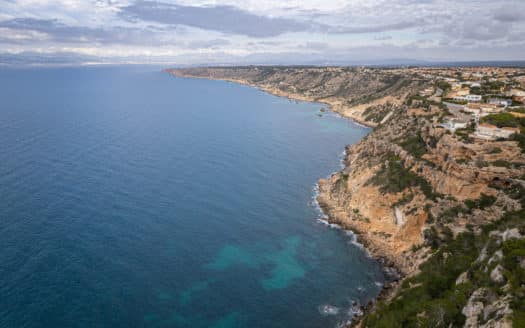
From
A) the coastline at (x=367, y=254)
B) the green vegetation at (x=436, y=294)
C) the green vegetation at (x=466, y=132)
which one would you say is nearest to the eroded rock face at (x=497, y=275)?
the green vegetation at (x=436, y=294)

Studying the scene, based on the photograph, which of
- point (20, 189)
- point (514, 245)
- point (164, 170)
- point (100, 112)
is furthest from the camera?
point (100, 112)

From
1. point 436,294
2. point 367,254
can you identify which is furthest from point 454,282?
point 367,254

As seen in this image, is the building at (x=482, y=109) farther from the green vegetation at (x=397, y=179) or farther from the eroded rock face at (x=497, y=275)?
the eroded rock face at (x=497, y=275)

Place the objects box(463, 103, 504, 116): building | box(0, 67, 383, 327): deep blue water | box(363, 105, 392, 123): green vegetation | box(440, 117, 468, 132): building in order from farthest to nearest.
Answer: box(363, 105, 392, 123): green vegetation < box(463, 103, 504, 116): building < box(440, 117, 468, 132): building < box(0, 67, 383, 327): deep blue water

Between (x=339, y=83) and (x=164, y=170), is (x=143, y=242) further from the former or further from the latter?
(x=339, y=83)

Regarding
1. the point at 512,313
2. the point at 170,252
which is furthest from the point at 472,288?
the point at 170,252

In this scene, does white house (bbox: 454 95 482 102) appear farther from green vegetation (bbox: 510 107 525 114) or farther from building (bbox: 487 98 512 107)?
green vegetation (bbox: 510 107 525 114)

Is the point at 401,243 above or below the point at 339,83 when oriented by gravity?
below

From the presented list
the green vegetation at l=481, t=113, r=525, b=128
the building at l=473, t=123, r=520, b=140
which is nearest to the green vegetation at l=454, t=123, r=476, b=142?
the building at l=473, t=123, r=520, b=140
